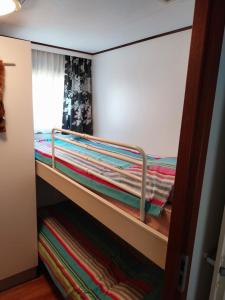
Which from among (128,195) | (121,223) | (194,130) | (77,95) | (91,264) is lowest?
(91,264)

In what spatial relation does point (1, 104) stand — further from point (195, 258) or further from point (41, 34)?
point (195, 258)

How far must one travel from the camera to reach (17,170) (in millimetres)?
1911

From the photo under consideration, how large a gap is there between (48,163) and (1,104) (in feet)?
1.98

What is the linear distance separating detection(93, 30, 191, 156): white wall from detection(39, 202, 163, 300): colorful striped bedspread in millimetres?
1131

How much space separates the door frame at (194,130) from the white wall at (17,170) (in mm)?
1520

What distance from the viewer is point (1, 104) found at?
1.69 meters

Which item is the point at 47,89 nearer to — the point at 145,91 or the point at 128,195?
the point at 145,91

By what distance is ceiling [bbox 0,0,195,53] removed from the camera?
61.7 inches

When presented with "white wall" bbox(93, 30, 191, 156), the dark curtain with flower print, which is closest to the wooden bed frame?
"white wall" bbox(93, 30, 191, 156)

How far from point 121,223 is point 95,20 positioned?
5.40 ft

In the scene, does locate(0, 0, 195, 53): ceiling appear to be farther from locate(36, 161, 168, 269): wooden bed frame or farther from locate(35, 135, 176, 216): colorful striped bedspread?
locate(36, 161, 168, 269): wooden bed frame

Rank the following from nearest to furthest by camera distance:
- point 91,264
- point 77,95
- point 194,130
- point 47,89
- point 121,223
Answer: point 194,130
point 121,223
point 91,264
point 47,89
point 77,95

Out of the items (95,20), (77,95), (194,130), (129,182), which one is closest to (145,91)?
(95,20)

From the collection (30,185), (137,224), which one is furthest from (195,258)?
(30,185)
